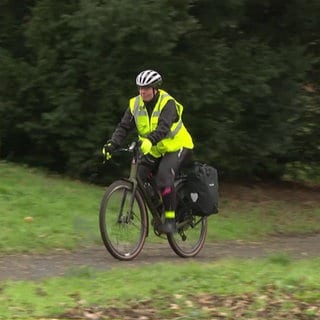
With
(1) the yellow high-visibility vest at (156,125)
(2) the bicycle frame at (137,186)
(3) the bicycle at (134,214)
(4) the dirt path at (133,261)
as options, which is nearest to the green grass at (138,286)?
(4) the dirt path at (133,261)

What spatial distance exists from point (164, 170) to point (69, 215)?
6.76 feet

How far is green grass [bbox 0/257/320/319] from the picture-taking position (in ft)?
20.8

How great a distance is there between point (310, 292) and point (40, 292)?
2.25 metres

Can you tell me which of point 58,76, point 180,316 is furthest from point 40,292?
point 58,76

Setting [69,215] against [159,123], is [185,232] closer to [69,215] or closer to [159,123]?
[159,123]

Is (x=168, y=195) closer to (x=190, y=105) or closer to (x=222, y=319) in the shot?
(x=222, y=319)

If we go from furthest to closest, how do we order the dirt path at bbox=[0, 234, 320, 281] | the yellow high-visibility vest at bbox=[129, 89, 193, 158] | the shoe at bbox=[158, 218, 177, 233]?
1. the shoe at bbox=[158, 218, 177, 233]
2. the yellow high-visibility vest at bbox=[129, 89, 193, 158]
3. the dirt path at bbox=[0, 234, 320, 281]

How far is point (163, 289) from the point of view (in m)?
6.81

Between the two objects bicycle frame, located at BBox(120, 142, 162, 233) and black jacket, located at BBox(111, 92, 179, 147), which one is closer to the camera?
black jacket, located at BBox(111, 92, 179, 147)

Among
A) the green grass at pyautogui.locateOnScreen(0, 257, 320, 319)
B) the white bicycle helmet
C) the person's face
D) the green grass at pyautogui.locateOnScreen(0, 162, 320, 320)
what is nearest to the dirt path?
the green grass at pyautogui.locateOnScreen(0, 162, 320, 320)

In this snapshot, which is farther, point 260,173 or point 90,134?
point 260,173

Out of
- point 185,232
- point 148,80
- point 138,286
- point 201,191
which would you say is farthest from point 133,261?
point 148,80

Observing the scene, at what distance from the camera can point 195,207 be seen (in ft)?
29.7

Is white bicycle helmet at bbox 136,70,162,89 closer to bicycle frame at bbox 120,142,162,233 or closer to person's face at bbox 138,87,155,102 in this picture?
person's face at bbox 138,87,155,102
